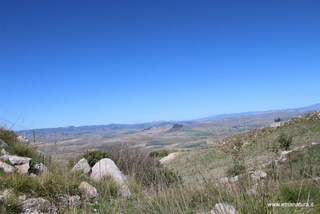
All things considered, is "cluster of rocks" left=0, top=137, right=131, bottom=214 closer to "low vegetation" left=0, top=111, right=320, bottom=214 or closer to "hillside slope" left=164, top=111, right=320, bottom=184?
"low vegetation" left=0, top=111, right=320, bottom=214

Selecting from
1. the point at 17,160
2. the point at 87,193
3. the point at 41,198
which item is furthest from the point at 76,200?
the point at 17,160

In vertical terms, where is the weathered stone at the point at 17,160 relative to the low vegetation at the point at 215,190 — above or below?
above

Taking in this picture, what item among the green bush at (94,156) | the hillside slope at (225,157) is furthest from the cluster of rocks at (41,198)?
the green bush at (94,156)

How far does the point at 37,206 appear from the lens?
3.89 m

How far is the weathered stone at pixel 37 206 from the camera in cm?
374

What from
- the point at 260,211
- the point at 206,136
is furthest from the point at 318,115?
the point at 260,211

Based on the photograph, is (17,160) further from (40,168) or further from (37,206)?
(37,206)

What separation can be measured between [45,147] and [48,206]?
4427mm

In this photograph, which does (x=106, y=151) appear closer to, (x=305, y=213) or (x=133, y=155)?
(x=133, y=155)

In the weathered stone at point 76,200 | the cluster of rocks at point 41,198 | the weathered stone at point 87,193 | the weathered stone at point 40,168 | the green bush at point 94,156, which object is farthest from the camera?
the green bush at point 94,156

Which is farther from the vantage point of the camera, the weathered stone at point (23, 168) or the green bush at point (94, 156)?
the green bush at point (94, 156)

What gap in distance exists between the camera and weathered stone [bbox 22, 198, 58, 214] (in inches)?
147

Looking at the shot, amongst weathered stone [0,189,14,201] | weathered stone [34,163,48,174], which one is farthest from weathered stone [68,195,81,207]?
weathered stone [34,163,48,174]

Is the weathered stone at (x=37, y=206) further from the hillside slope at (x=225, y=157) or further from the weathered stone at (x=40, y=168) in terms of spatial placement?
the hillside slope at (x=225, y=157)
